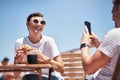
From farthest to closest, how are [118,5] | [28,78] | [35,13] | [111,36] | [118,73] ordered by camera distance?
1. [35,13]
2. [28,78]
3. [118,5]
4. [111,36]
5. [118,73]

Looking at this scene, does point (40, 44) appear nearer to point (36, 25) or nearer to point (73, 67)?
point (36, 25)

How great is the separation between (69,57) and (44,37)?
2.22 meters

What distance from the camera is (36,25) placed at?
4.23m

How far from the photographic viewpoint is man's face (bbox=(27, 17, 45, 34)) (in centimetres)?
422

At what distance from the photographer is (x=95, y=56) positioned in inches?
89.4

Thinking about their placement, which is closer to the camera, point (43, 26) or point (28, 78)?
point (28, 78)

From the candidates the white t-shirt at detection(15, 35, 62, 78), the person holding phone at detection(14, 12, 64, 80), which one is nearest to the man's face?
the person holding phone at detection(14, 12, 64, 80)

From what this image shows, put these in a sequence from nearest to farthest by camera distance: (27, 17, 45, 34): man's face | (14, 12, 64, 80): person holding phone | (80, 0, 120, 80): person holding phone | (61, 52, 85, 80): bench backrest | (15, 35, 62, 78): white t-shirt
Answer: (80, 0, 120, 80): person holding phone, (14, 12, 64, 80): person holding phone, (15, 35, 62, 78): white t-shirt, (27, 17, 45, 34): man's face, (61, 52, 85, 80): bench backrest

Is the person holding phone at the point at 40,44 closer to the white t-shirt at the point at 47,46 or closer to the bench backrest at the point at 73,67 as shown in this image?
the white t-shirt at the point at 47,46

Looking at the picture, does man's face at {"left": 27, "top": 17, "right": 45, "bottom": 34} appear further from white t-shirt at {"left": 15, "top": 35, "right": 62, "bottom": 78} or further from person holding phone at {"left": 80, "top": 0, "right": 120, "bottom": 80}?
person holding phone at {"left": 80, "top": 0, "right": 120, "bottom": 80}

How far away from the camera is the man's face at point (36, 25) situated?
4217 millimetres

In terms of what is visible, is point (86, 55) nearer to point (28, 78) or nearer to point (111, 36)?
point (111, 36)

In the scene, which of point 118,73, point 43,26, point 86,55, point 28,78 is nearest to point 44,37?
point 43,26

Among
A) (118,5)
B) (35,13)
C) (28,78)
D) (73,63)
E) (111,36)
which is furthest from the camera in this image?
(73,63)
